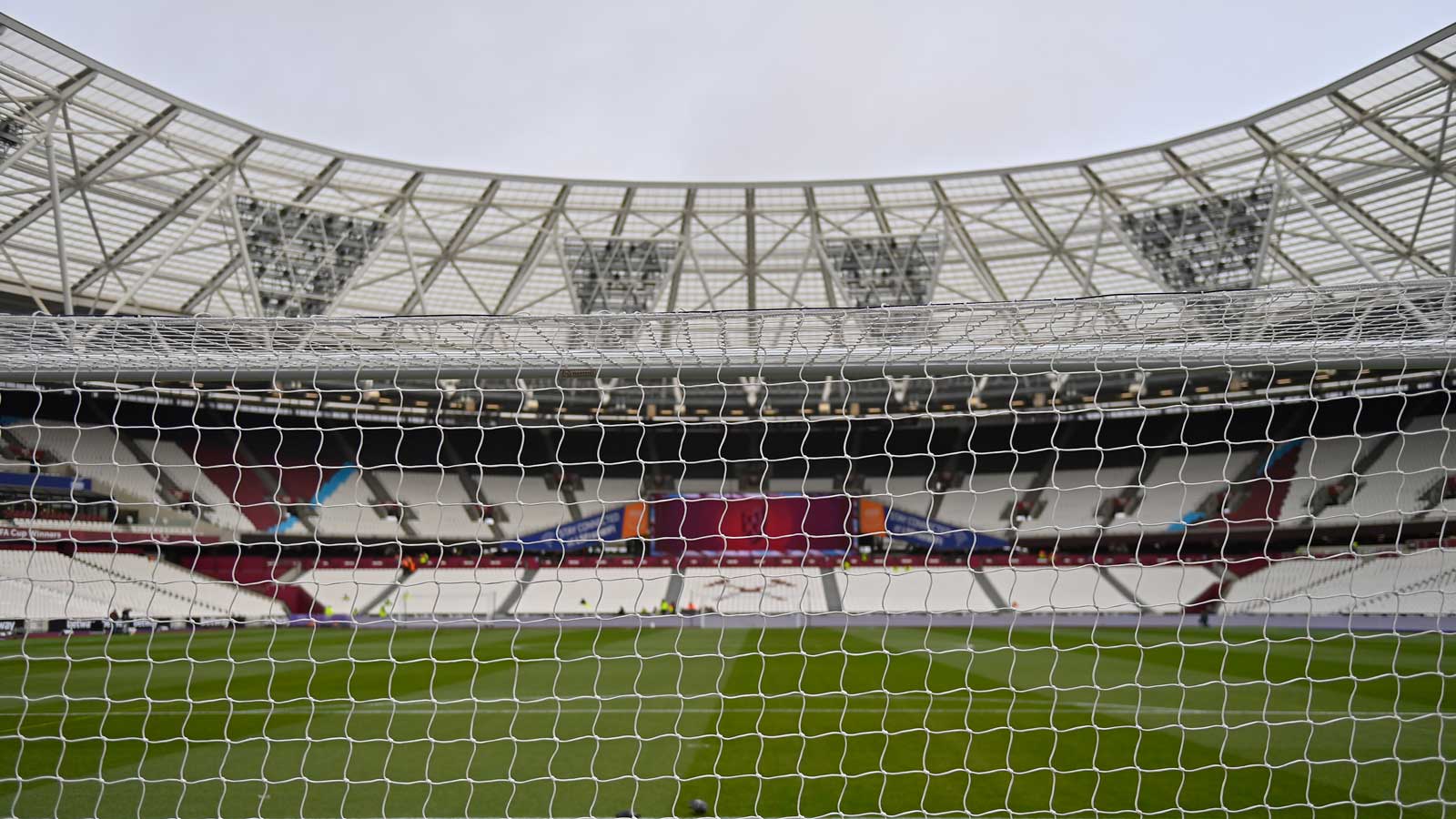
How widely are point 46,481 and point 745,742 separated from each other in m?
27.5

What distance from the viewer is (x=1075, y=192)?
26.7 meters

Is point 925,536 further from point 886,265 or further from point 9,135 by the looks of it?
point 9,135

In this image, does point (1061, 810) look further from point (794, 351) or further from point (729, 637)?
point (729, 637)

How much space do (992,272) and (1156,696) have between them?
2276 centimetres

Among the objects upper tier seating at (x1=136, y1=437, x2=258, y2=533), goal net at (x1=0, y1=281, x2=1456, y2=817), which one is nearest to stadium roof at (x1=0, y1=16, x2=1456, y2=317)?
goal net at (x1=0, y1=281, x2=1456, y2=817)

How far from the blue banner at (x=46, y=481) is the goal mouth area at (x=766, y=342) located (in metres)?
24.4

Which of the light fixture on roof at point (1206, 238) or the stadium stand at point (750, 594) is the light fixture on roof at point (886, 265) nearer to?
the light fixture on roof at point (1206, 238)

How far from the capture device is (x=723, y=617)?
36.3ft

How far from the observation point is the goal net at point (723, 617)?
445 cm

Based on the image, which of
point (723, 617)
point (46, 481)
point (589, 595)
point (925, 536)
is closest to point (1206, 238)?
point (925, 536)

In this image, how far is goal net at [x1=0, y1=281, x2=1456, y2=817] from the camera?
4.45 meters

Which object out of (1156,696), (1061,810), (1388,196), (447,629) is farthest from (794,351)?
(1388,196)

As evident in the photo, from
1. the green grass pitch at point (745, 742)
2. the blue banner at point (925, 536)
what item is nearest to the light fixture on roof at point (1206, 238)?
the blue banner at point (925, 536)

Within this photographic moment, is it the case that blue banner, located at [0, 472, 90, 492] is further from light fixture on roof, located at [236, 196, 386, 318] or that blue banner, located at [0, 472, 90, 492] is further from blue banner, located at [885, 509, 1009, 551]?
blue banner, located at [885, 509, 1009, 551]
